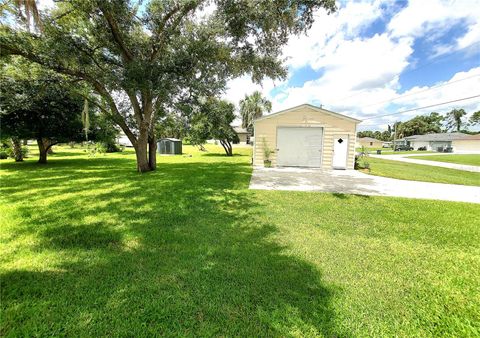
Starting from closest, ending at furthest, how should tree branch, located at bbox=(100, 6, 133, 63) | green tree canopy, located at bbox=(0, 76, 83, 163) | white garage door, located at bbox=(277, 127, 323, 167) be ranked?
tree branch, located at bbox=(100, 6, 133, 63), green tree canopy, located at bbox=(0, 76, 83, 163), white garage door, located at bbox=(277, 127, 323, 167)

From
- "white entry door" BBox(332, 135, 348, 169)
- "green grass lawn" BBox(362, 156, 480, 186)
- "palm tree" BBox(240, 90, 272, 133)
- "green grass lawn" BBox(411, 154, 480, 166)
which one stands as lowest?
"green grass lawn" BBox(362, 156, 480, 186)

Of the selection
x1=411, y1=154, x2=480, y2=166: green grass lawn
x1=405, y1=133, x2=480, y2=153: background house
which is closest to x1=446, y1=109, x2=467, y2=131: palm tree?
x1=405, y1=133, x2=480, y2=153: background house

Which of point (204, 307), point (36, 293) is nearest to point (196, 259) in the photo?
point (204, 307)

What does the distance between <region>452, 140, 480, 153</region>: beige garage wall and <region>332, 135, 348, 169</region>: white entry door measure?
148 feet

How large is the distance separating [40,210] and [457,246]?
803 centimetres

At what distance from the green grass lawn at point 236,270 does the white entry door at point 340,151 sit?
6.41 m

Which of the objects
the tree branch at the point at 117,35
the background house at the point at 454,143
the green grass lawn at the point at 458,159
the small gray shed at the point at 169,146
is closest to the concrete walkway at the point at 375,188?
the tree branch at the point at 117,35

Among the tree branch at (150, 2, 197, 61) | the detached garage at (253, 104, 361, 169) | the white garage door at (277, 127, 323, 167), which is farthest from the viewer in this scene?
the white garage door at (277, 127, 323, 167)

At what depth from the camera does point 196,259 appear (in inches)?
112

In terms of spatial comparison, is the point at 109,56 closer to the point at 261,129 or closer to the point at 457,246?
the point at 261,129

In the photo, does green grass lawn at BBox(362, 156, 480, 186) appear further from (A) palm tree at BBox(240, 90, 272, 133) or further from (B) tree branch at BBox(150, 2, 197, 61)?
(A) palm tree at BBox(240, 90, 272, 133)

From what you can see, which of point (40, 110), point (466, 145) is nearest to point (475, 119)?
point (466, 145)

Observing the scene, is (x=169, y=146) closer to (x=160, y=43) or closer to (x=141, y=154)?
(x=141, y=154)

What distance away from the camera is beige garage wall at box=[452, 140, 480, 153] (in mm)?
39906
